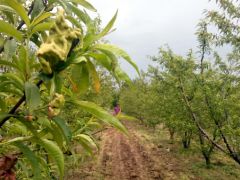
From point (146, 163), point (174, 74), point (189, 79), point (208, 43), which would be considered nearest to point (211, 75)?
point (189, 79)

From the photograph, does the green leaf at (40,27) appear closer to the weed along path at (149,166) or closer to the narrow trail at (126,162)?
the weed along path at (149,166)

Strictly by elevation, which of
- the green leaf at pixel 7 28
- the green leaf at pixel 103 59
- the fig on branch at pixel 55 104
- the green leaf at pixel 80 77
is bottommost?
the fig on branch at pixel 55 104

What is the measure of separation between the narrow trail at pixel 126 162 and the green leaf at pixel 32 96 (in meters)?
13.4

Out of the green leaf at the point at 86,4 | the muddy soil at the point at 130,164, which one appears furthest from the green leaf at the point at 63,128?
the muddy soil at the point at 130,164

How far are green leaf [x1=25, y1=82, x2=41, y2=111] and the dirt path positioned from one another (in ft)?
44.0

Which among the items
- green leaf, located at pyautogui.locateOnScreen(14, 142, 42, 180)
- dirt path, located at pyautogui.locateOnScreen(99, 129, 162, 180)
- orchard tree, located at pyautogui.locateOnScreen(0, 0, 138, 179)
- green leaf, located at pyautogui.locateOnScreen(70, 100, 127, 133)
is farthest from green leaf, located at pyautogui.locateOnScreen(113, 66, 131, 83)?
dirt path, located at pyautogui.locateOnScreen(99, 129, 162, 180)

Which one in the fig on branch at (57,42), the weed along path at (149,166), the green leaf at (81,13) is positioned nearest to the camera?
the fig on branch at (57,42)

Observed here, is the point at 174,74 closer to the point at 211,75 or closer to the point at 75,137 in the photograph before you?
the point at 211,75

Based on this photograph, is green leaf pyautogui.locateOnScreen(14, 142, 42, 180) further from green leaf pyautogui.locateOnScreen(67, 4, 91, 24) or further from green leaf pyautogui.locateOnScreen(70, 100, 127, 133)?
green leaf pyautogui.locateOnScreen(67, 4, 91, 24)

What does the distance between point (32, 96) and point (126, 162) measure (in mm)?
16760

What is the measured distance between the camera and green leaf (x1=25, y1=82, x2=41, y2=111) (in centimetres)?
91

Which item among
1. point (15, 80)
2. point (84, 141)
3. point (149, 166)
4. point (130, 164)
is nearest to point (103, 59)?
point (15, 80)

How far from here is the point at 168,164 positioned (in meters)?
17.2

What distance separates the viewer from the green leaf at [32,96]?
909 millimetres
